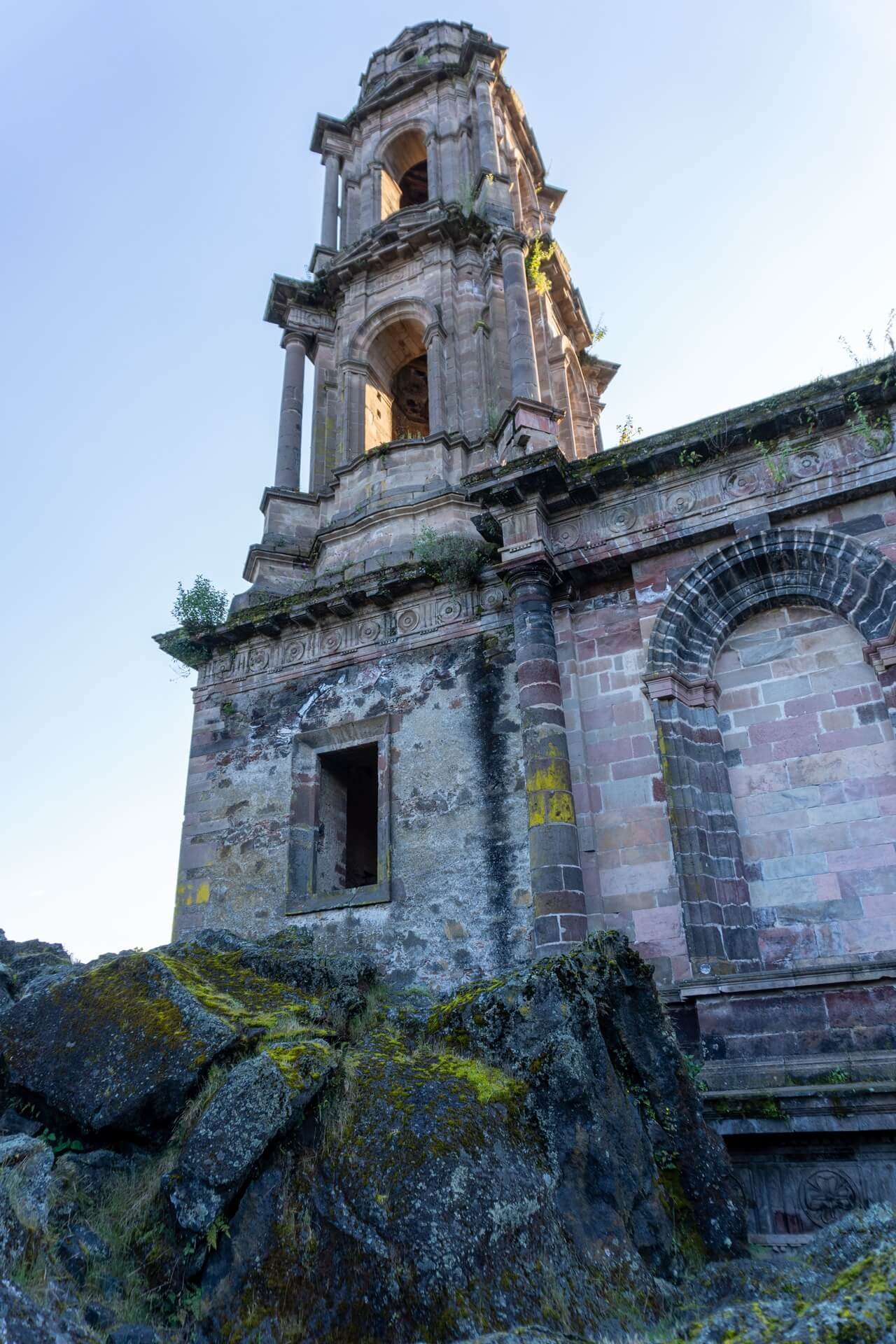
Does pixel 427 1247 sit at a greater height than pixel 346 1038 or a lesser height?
lesser

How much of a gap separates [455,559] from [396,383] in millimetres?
7963

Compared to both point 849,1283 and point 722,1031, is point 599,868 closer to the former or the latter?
point 722,1031

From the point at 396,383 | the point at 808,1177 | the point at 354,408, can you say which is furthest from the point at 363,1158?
the point at 396,383

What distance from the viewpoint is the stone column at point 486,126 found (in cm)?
1812

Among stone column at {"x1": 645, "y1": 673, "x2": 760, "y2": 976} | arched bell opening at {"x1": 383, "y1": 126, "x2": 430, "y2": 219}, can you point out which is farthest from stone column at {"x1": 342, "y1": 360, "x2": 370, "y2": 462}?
stone column at {"x1": 645, "y1": 673, "x2": 760, "y2": 976}

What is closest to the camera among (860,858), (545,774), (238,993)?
(238,993)

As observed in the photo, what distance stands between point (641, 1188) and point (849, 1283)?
1.84 metres

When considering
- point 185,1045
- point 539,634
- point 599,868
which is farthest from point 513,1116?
point 539,634

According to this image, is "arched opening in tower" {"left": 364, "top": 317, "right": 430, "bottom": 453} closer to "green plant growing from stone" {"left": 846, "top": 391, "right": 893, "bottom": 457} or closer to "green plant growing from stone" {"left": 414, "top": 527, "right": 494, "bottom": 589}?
"green plant growing from stone" {"left": 414, "top": 527, "right": 494, "bottom": 589}

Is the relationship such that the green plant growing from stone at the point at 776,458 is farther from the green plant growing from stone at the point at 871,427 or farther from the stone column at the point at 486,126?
the stone column at the point at 486,126

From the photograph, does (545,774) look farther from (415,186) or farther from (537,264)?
(415,186)

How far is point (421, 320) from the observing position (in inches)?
673

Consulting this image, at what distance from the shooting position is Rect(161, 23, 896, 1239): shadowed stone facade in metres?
8.36

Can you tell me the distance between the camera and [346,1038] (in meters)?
5.35
